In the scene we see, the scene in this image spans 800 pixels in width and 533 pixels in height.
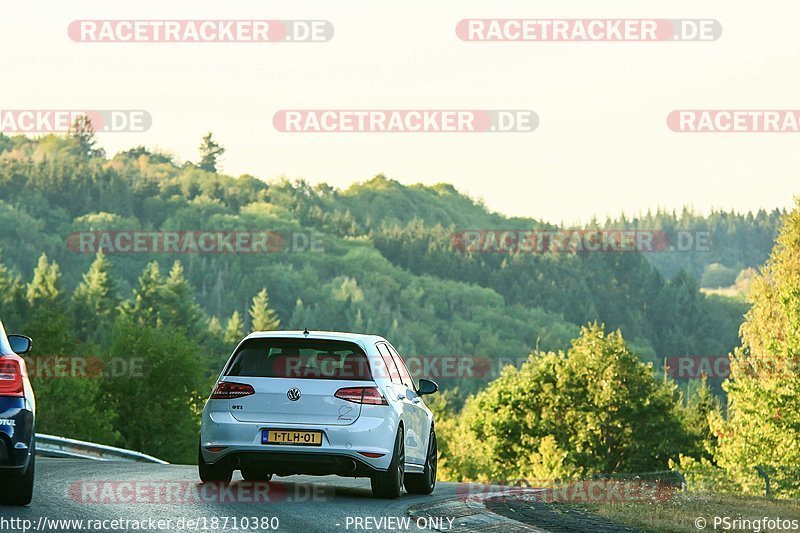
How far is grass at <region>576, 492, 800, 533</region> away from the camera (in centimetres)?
1271

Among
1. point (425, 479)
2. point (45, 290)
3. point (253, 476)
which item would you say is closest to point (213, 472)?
point (253, 476)

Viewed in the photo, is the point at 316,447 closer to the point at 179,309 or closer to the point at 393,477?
the point at 393,477

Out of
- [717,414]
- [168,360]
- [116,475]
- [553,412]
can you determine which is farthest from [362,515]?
[168,360]

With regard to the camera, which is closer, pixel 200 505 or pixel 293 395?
pixel 200 505

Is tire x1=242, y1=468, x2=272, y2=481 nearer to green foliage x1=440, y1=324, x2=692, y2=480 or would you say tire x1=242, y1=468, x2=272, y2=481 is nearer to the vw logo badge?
the vw logo badge

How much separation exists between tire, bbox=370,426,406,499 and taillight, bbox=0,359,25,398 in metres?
4.40

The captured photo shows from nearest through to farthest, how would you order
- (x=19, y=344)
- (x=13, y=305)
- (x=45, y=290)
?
(x=19, y=344)
(x=13, y=305)
(x=45, y=290)

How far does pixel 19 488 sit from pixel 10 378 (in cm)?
118

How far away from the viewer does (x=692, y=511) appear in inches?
577

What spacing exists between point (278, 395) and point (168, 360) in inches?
2796

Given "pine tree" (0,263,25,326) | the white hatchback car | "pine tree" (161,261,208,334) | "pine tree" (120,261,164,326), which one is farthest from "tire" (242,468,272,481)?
"pine tree" (161,261,208,334)

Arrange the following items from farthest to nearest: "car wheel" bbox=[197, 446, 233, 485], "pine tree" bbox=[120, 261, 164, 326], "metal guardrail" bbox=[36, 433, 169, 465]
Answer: "pine tree" bbox=[120, 261, 164, 326], "metal guardrail" bbox=[36, 433, 169, 465], "car wheel" bbox=[197, 446, 233, 485]
